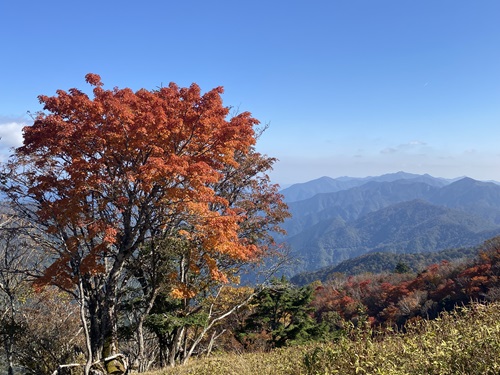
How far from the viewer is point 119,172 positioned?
9.86 meters

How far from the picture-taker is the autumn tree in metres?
9.36

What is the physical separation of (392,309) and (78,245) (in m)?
48.5

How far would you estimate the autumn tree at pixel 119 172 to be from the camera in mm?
9359

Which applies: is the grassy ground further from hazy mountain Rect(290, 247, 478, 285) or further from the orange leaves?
hazy mountain Rect(290, 247, 478, 285)

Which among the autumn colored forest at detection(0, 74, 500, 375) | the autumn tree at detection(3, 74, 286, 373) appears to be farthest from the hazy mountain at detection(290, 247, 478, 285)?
the autumn tree at detection(3, 74, 286, 373)

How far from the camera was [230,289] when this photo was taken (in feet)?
76.3

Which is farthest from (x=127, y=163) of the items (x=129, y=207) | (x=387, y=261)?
(x=387, y=261)

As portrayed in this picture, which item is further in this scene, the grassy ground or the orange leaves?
the orange leaves

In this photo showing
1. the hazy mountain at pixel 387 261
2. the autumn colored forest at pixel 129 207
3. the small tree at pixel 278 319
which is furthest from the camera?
the hazy mountain at pixel 387 261

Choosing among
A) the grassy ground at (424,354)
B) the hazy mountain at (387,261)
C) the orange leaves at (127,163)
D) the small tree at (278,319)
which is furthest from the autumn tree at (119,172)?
the hazy mountain at (387,261)

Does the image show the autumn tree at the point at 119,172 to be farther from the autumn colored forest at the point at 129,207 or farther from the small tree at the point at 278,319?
the small tree at the point at 278,319

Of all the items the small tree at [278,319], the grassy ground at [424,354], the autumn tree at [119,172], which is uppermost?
the autumn tree at [119,172]

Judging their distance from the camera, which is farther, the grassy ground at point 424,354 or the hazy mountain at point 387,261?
the hazy mountain at point 387,261

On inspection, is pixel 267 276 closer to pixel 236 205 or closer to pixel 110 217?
pixel 236 205
